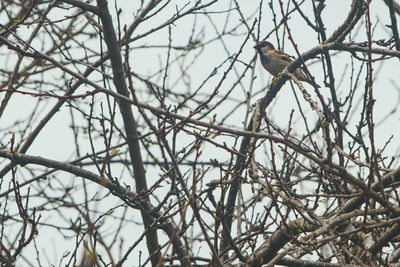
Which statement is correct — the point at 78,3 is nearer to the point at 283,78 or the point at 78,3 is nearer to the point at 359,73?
the point at 283,78

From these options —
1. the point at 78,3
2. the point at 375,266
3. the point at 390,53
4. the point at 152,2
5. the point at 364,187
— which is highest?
the point at 152,2

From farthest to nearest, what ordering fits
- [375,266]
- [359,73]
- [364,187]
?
[359,73], [375,266], [364,187]

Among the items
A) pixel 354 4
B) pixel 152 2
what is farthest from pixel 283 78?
pixel 152 2

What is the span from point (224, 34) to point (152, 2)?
1.68 meters

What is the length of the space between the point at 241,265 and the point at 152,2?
113 inches

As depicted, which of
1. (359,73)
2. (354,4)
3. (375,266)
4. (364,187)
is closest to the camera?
(364,187)

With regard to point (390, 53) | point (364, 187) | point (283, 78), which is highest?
point (283, 78)

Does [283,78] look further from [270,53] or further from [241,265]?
[270,53]

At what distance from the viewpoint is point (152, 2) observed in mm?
5105

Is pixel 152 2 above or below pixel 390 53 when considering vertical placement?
above

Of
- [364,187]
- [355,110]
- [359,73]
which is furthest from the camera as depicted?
[355,110]

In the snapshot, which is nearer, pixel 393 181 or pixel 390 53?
pixel 393 181

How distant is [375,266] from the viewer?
3.01 m

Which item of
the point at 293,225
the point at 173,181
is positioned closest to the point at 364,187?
Result: the point at 293,225
